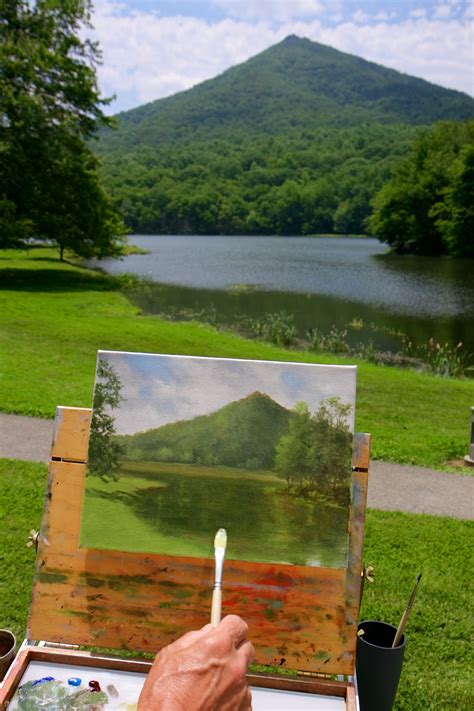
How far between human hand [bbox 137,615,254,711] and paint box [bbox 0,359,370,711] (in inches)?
34.8

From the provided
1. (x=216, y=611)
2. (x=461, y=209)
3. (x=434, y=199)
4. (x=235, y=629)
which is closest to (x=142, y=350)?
(x=216, y=611)

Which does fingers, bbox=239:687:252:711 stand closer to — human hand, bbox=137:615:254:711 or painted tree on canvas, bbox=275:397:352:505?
human hand, bbox=137:615:254:711

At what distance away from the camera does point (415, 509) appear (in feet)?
21.5

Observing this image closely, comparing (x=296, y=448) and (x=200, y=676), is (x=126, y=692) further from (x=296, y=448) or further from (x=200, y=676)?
(x=296, y=448)

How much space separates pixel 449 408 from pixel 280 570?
347 inches

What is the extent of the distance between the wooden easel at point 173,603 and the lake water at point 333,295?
16935 mm

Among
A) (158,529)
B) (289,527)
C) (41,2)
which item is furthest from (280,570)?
(41,2)

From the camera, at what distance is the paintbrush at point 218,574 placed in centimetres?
219

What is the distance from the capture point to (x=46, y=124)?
26562mm

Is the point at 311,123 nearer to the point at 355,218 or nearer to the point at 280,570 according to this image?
the point at 355,218

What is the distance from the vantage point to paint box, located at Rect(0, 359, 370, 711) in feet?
9.14

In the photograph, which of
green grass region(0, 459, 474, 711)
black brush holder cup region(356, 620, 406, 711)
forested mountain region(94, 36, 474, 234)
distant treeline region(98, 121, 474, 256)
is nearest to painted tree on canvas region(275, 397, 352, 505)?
black brush holder cup region(356, 620, 406, 711)

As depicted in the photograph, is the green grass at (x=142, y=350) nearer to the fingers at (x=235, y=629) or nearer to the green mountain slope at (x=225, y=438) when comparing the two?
the green mountain slope at (x=225, y=438)

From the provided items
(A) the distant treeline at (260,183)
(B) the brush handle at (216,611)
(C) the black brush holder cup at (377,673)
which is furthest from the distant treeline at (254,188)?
(B) the brush handle at (216,611)
